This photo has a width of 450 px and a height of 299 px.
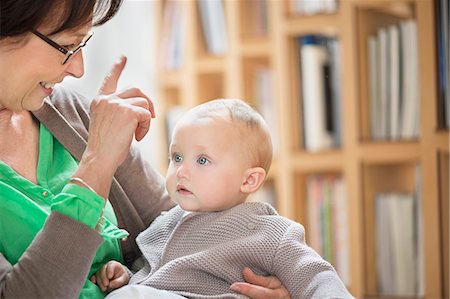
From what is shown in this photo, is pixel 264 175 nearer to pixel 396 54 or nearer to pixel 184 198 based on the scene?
pixel 184 198

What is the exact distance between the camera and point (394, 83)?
3385 mm

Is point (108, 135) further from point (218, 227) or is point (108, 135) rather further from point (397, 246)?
point (397, 246)

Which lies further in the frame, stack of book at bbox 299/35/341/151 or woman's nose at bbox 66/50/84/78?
stack of book at bbox 299/35/341/151

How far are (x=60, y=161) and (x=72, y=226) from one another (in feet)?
1.18

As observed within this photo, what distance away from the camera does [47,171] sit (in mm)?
1679

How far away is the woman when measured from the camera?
4.54 ft

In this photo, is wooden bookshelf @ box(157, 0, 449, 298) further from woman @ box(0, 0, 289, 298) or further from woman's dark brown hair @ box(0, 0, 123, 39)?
woman's dark brown hair @ box(0, 0, 123, 39)

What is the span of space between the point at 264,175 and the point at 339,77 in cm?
192

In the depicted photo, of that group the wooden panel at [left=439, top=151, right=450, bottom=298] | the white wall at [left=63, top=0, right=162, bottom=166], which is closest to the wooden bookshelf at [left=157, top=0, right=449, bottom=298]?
the wooden panel at [left=439, top=151, right=450, bottom=298]

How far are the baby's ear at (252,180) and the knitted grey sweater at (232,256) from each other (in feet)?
0.15

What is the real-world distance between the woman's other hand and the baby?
1 cm

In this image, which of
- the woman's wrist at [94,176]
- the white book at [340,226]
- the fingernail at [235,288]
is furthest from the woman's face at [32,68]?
the white book at [340,226]

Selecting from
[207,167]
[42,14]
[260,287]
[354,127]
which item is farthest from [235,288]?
[354,127]

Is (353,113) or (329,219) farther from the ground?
(353,113)
